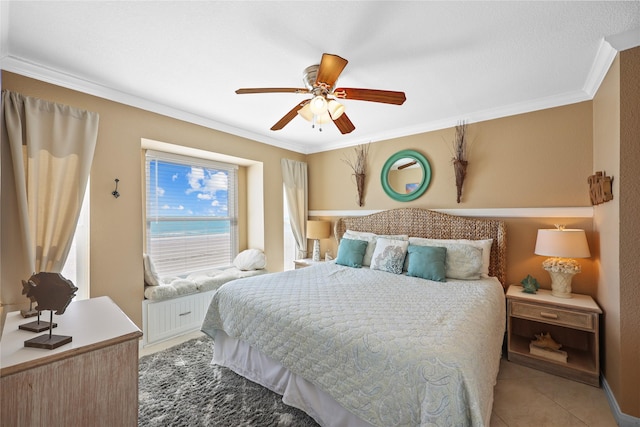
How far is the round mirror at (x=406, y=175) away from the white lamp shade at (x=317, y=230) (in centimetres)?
110

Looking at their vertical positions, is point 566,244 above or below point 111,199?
below

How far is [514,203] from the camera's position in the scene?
→ 292 centimetres

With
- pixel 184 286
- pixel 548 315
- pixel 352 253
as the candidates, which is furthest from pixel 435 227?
pixel 184 286

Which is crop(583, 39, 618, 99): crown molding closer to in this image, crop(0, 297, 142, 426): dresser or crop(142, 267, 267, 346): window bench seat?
crop(0, 297, 142, 426): dresser

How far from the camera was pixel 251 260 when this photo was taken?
389 cm

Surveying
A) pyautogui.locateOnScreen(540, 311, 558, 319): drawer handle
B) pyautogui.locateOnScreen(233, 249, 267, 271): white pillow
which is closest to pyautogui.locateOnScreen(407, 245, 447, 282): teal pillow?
pyautogui.locateOnScreen(540, 311, 558, 319): drawer handle

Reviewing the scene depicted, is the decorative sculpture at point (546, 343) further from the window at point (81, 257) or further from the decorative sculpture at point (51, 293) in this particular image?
the window at point (81, 257)

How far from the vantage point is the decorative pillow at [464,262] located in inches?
105

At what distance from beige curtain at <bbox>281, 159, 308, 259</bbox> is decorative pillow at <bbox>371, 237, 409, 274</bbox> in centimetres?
164

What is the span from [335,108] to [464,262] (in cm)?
195

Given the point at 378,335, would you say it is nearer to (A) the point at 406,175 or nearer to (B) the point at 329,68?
(B) the point at 329,68

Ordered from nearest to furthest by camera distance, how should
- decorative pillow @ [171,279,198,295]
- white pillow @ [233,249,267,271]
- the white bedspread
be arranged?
the white bedspread
decorative pillow @ [171,279,198,295]
white pillow @ [233,249,267,271]

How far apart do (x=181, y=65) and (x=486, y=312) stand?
2.94m

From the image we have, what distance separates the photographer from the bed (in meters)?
1.27
